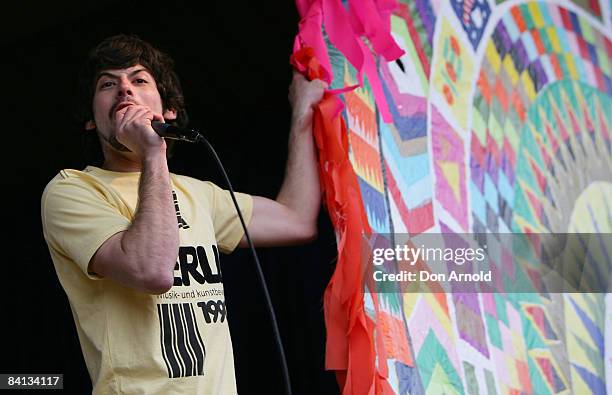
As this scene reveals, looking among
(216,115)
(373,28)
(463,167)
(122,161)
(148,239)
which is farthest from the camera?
(216,115)

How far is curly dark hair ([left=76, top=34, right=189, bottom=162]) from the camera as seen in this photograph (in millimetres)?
1682

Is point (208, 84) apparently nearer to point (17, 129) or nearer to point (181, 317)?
point (17, 129)

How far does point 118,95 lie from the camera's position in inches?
63.8

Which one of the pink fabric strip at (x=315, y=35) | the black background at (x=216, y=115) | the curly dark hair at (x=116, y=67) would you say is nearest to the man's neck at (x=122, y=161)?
the curly dark hair at (x=116, y=67)

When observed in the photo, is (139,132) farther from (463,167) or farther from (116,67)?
(463,167)

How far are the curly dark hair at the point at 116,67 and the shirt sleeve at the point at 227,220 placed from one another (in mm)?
166

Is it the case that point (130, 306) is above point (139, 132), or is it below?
below

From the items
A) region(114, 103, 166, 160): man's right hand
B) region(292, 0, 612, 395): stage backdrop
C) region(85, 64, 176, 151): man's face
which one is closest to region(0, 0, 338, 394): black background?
region(292, 0, 612, 395): stage backdrop

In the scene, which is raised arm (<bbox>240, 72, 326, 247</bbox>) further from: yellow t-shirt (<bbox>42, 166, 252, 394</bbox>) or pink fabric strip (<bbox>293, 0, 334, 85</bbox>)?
yellow t-shirt (<bbox>42, 166, 252, 394</bbox>)

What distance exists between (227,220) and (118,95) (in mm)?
297

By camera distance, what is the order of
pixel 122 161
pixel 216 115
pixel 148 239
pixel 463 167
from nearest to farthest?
pixel 148 239 < pixel 122 161 < pixel 463 167 < pixel 216 115

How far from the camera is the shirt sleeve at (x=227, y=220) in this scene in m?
1.71

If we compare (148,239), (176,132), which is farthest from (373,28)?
(148,239)

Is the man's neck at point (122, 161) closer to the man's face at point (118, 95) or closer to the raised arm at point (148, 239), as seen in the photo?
the man's face at point (118, 95)
